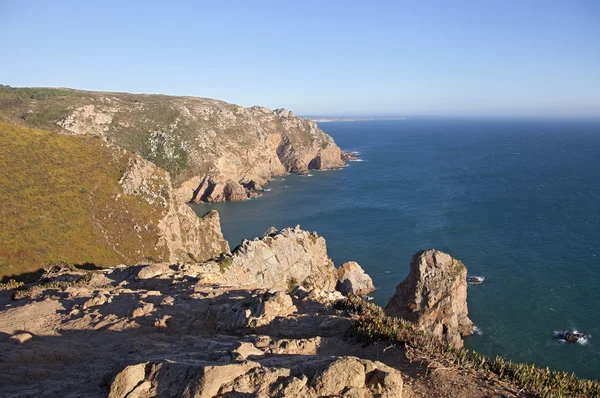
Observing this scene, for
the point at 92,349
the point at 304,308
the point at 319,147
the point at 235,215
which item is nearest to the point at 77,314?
the point at 92,349

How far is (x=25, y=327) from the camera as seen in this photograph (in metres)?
15.1

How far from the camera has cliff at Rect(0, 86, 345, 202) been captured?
10088 centimetres

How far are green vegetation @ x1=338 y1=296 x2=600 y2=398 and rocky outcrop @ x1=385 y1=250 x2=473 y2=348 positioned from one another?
3010 cm

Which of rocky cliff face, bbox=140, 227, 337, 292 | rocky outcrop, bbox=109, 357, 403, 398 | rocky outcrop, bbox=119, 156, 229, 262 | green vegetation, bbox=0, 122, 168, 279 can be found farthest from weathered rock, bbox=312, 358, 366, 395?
rocky outcrop, bbox=119, 156, 229, 262

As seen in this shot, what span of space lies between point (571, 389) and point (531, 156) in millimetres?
186791

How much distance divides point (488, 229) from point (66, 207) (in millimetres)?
70454

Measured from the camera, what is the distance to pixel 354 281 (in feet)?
176

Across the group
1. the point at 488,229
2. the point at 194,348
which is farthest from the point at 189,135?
the point at 194,348

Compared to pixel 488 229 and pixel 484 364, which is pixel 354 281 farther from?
pixel 484 364

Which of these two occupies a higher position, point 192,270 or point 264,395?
point 264,395

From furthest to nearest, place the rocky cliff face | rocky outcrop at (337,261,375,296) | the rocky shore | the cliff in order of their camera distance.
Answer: the cliff → rocky outcrop at (337,261,375,296) → the rocky cliff face → the rocky shore

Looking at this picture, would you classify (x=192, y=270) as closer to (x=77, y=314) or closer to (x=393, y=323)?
(x=77, y=314)

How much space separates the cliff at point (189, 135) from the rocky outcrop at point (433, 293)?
72735 millimetres

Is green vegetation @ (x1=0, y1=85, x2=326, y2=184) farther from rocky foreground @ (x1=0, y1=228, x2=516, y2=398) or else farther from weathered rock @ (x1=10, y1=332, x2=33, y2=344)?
weathered rock @ (x1=10, y1=332, x2=33, y2=344)
